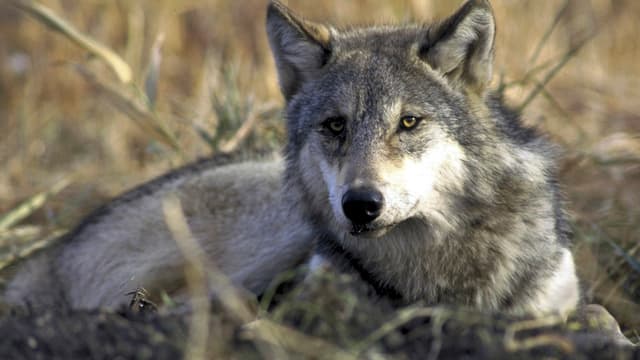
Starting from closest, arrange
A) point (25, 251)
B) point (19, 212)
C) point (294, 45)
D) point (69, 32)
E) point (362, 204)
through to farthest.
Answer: point (362, 204) → point (294, 45) → point (25, 251) → point (19, 212) → point (69, 32)

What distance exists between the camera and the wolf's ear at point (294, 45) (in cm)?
507

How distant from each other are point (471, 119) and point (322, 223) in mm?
884

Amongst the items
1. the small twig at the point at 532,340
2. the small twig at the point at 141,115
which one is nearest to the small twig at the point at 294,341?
the small twig at the point at 532,340

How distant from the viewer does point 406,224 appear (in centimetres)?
476

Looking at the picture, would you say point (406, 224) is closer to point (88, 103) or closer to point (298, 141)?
point (298, 141)

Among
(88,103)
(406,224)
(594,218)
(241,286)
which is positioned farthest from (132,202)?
(88,103)

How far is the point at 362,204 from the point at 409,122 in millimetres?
577

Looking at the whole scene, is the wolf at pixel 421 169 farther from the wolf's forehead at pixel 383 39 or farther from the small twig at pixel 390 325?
the small twig at pixel 390 325

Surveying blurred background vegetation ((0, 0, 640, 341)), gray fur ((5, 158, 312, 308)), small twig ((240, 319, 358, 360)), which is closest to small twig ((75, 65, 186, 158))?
blurred background vegetation ((0, 0, 640, 341))

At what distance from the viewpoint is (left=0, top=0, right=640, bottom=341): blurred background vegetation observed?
6.74m

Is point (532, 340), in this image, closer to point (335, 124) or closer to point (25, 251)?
point (335, 124)

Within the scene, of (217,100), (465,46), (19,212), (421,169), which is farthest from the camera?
(217,100)

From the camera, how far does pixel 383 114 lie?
15.0 feet

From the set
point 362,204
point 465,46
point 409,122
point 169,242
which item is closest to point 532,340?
point 362,204
